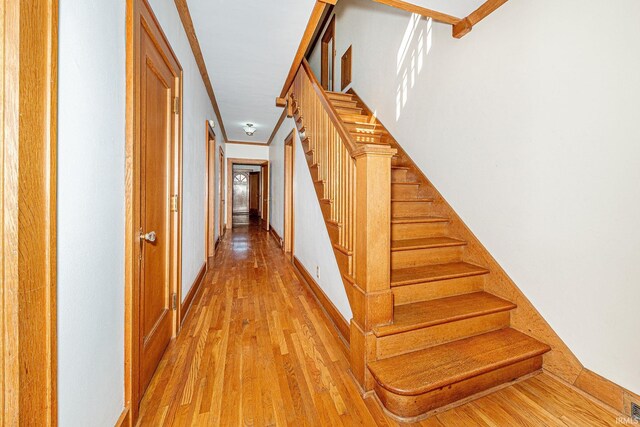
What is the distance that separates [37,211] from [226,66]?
2844mm

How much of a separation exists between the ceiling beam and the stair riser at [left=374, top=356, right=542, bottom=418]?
2.33 m

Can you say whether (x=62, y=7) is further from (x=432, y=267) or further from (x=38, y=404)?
(x=432, y=267)

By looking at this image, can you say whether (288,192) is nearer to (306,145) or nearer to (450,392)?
(306,145)

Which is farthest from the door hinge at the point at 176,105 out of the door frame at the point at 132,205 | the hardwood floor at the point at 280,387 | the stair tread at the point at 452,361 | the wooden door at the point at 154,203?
the stair tread at the point at 452,361

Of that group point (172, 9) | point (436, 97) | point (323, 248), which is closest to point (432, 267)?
point (323, 248)

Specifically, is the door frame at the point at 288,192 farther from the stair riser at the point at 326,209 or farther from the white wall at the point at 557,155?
the white wall at the point at 557,155

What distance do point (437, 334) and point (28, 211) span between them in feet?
6.05

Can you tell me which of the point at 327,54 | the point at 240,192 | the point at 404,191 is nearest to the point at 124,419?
the point at 404,191

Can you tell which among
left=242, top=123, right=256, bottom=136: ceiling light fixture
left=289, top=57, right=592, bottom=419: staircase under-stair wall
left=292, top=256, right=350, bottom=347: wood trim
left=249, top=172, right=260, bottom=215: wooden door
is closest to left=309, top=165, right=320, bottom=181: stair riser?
left=289, top=57, right=592, bottom=419: staircase under-stair wall

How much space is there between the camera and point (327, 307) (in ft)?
7.45

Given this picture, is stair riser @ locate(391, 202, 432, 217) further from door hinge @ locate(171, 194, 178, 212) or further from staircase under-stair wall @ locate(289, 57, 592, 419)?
door hinge @ locate(171, 194, 178, 212)

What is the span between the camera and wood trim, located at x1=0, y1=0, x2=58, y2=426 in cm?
56

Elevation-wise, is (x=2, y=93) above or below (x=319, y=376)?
above

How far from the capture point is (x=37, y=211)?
2.12 feet
